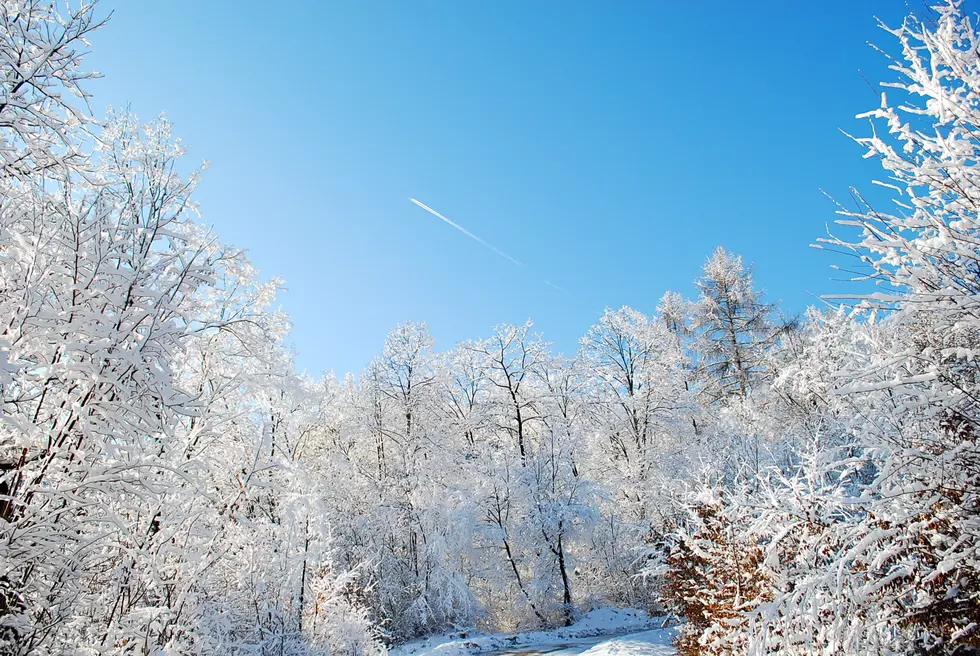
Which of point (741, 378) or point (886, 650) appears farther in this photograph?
point (741, 378)

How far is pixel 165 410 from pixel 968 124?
5.72m

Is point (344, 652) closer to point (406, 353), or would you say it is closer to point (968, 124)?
point (968, 124)

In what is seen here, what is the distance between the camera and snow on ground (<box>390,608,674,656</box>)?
1262 centimetres

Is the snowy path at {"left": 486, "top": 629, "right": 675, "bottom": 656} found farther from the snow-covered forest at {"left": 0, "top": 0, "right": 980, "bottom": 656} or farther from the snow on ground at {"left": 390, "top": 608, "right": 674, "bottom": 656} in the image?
the snow-covered forest at {"left": 0, "top": 0, "right": 980, "bottom": 656}

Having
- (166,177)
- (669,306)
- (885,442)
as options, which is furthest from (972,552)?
(669,306)

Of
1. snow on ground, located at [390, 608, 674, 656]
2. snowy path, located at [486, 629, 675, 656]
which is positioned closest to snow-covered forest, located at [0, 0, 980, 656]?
snowy path, located at [486, 629, 675, 656]

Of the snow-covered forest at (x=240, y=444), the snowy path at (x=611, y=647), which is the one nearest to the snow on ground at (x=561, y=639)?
the snowy path at (x=611, y=647)

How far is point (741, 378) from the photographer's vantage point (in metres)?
22.7

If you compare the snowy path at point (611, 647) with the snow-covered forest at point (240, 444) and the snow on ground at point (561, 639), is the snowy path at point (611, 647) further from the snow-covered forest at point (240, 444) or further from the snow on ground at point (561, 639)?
the snow-covered forest at point (240, 444)

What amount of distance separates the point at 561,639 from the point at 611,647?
571cm

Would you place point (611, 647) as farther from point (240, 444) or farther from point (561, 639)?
point (240, 444)

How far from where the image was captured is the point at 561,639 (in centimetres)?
1472

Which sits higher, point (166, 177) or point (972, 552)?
point (166, 177)

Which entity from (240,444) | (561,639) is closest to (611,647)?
(561,639)
